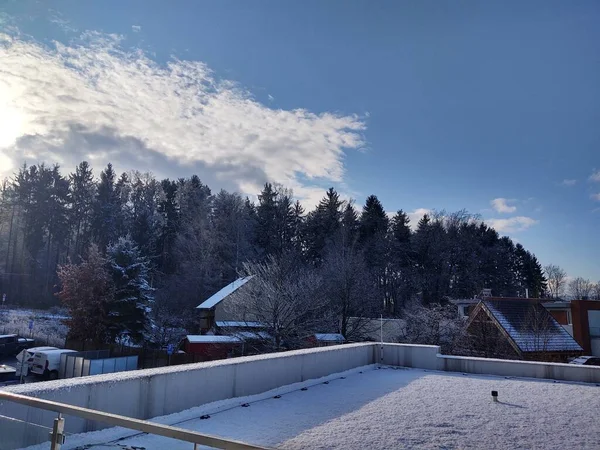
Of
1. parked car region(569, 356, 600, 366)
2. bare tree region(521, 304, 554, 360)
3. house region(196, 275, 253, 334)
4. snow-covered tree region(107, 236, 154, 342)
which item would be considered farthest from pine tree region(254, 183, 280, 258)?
parked car region(569, 356, 600, 366)

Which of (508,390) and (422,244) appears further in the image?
(422,244)

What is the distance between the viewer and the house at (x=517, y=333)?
2089 cm

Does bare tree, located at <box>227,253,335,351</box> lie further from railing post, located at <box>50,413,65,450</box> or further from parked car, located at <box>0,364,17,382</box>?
railing post, located at <box>50,413,65,450</box>

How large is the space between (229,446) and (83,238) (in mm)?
53324

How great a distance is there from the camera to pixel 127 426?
2.55 m

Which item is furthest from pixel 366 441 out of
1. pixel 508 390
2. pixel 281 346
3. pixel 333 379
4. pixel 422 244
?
pixel 422 244

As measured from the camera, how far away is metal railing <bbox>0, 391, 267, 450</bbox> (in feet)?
7.52

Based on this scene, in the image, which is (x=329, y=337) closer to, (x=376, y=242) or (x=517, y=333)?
(x=517, y=333)

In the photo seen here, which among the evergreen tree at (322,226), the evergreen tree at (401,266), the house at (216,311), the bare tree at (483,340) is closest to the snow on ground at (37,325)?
the house at (216,311)

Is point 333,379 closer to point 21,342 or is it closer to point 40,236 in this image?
point 21,342

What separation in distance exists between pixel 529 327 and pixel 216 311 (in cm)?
1993

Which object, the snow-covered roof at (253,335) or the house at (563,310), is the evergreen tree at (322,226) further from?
the snow-covered roof at (253,335)

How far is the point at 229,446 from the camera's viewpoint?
226 cm

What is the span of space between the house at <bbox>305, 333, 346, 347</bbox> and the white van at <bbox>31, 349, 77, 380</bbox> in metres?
12.0
